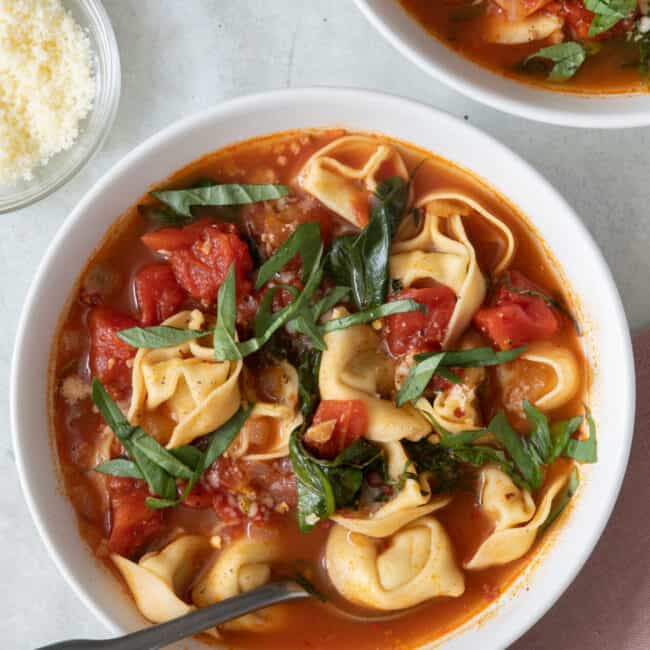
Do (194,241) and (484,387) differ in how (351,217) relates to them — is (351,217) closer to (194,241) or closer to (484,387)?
(194,241)

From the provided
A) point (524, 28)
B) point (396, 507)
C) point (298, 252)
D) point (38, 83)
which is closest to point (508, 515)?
point (396, 507)

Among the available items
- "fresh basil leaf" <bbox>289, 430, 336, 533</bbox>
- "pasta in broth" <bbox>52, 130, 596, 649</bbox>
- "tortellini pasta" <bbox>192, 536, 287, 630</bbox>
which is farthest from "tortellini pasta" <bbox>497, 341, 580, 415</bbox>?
"tortellini pasta" <bbox>192, 536, 287, 630</bbox>

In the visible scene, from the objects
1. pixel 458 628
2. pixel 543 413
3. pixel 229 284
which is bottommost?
pixel 458 628

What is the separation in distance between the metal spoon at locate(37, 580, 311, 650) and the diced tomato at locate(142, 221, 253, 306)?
4.84ft

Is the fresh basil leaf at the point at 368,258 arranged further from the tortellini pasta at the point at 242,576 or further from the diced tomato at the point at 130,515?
the diced tomato at the point at 130,515

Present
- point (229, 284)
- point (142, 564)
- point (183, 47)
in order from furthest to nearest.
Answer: point (183, 47) → point (142, 564) → point (229, 284)

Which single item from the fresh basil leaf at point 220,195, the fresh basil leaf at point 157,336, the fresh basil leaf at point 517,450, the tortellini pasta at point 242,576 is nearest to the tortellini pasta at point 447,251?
the fresh basil leaf at point 517,450

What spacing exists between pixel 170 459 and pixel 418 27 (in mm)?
2424

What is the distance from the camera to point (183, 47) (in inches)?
211

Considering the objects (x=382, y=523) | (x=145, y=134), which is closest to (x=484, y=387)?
(x=382, y=523)

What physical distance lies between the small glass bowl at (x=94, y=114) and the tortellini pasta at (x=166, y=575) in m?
2.03

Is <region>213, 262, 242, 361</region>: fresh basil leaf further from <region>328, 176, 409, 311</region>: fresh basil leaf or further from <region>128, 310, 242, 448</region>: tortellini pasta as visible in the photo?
<region>328, 176, 409, 311</region>: fresh basil leaf

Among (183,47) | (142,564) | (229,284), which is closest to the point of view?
(229,284)

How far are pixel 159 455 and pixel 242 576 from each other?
0.75 m
